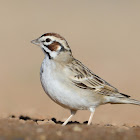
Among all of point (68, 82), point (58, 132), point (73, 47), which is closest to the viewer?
point (58, 132)

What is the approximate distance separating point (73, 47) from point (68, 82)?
17.9m

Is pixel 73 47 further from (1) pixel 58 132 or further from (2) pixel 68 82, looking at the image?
(1) pixel 58 132

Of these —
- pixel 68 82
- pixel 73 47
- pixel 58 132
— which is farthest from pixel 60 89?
pixel 73 47

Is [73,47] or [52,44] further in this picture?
[73,47]

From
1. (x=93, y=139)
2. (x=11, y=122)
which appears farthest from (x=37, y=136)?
(x=11, y=122)

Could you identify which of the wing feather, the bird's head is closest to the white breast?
the wing feather

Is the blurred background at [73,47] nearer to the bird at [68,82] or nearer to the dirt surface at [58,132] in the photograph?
the bird at [68,82]

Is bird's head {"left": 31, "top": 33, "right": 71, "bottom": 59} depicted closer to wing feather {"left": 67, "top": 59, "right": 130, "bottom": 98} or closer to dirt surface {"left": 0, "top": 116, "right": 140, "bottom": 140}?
wing feather {"left": 67, "top": 59, "right": 130, "bottom": 98}

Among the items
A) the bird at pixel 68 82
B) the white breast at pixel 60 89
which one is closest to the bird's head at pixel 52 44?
the bird at pixel 68 82

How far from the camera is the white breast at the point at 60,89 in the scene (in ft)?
33.4

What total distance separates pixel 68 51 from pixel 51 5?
110ft

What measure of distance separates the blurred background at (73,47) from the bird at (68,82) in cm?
219

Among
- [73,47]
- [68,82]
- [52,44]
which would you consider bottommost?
[68,82]

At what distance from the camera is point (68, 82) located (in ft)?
34.3
